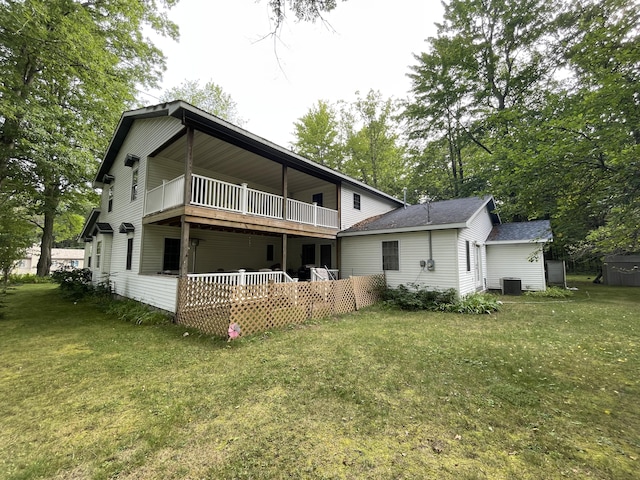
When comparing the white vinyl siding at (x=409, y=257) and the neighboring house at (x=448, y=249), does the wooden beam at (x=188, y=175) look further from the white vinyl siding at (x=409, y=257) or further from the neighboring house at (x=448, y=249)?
the white vinyl siding at (x=409, y=257)

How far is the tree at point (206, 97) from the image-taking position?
75.0ft

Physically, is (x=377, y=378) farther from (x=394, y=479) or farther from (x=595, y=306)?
(x=595, y=306)

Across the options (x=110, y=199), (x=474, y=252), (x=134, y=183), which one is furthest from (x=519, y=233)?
(x=110, y=199)

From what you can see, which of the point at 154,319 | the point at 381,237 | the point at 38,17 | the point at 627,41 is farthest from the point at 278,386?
the point at 38,17

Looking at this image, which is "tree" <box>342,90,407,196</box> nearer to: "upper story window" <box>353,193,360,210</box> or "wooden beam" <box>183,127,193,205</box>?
"upper story window" <box>353,193,360,210</box>

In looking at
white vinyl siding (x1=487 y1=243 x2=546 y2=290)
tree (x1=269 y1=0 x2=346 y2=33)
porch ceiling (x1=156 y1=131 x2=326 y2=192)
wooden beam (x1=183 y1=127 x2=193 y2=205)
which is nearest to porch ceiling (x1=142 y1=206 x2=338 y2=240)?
wooden beam (x1=183 y1=127 x2=193 y2=205)

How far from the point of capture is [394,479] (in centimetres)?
208

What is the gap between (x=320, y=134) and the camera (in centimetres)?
2394

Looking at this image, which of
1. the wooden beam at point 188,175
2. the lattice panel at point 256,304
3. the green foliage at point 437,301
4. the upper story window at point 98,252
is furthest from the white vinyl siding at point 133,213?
the green foliage at point 437,301

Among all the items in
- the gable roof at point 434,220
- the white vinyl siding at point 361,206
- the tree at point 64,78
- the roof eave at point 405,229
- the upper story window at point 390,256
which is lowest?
the upper story window at point 390,256

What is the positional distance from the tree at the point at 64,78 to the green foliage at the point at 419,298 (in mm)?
14406

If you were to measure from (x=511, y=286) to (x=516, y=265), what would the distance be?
3.75 feet

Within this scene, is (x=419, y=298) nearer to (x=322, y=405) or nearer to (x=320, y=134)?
(x=322, y=405)

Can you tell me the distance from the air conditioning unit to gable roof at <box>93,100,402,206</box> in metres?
8.70
